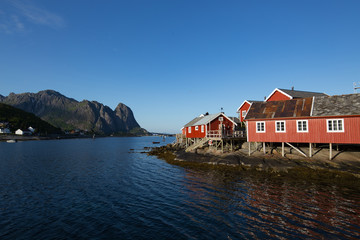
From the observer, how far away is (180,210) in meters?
14.8

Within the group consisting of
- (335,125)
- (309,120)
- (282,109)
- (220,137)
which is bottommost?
(220,137)

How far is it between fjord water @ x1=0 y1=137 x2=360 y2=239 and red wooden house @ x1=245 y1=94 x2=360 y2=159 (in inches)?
321

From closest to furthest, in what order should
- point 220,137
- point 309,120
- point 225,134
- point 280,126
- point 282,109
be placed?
point 309,120
point 280,126
point 282,109
point 220,137
point 225,134

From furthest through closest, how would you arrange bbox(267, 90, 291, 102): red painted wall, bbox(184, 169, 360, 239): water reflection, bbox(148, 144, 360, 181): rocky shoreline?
1. bbox(267, 90, 291, 102): red painted wall
2. bbox(148, 144, 360, 181): rocky shoreline
3. bbox(184, 169, 360, 239): water reflection

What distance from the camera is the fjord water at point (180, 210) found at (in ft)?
37.6

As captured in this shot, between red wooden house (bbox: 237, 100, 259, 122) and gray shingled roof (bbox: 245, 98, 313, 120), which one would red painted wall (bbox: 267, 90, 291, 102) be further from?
gray shingled roof (bbox: 245, 98, 313, 120)

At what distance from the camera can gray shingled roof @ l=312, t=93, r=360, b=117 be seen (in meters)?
23.9

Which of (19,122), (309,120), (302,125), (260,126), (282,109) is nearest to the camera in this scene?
(309,120)

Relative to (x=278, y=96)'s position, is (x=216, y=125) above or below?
below

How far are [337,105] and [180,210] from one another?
80.2 ft

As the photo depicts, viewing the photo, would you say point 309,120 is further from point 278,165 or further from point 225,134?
point 225,134

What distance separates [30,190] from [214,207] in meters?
18.9

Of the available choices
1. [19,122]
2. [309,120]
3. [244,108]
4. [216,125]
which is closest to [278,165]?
[309,120]

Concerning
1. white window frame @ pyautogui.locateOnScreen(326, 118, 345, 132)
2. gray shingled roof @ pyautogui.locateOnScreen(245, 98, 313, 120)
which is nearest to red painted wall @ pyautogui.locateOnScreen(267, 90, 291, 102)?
gray shingled roof @ pyautogui.locateOnScreen(245, 98, 313, 120)
